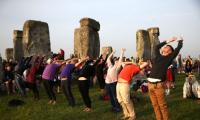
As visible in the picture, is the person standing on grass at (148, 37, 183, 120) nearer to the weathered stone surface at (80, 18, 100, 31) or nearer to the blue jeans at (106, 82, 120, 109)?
the blue jeans at (106, 82, 120, 109)

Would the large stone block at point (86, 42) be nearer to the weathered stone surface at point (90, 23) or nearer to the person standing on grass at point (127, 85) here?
the weathered stone surface at point (90, 23)

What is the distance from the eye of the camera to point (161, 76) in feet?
31.0

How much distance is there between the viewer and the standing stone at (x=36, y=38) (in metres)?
24.4

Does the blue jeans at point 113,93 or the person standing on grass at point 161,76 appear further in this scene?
the blue jeans at point 113,93

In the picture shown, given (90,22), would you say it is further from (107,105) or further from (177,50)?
(177,50)

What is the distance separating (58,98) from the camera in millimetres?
16391

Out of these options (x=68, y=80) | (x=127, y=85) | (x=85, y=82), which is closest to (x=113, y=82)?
(x=85, y=82)

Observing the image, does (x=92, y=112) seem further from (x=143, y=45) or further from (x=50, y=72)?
(x=143, y=45)

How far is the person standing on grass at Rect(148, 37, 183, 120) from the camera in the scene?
943 centimetres

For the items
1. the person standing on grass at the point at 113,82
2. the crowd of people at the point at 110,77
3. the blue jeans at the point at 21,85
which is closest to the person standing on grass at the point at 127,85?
the crowd of people at the point at 110,77

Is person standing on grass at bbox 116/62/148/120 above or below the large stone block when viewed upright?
below

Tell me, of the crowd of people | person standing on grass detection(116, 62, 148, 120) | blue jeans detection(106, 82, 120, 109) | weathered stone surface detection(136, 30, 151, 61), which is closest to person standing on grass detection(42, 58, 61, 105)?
the crowd of people

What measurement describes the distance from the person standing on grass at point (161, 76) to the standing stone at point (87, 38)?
1514cm

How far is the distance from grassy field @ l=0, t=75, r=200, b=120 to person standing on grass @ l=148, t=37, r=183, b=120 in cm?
151
